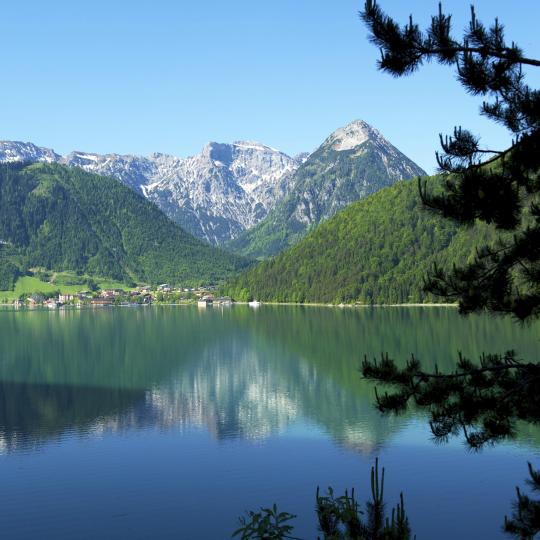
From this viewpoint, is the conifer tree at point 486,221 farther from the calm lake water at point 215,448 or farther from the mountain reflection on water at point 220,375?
the mountain reflection on water at point 220,375

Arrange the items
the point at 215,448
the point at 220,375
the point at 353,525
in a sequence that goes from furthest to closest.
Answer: the point at 220,375 < the point at 215,448 < the point at 353,525

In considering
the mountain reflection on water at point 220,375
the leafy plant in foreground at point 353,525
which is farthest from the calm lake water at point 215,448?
the leafy plant in foreground at point 353,525

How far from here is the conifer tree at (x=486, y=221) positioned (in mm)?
14352

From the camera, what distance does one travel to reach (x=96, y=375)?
329 ft

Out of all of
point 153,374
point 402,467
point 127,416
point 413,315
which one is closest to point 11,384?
point 153,374

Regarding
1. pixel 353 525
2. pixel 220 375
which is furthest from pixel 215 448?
pixel 353 525

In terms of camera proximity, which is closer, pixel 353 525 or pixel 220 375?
pixel 353 525

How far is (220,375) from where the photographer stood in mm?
98188

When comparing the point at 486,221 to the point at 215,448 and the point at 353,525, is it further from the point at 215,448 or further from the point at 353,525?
the point at 215,448

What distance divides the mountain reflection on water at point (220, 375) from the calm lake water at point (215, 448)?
1.21 ft

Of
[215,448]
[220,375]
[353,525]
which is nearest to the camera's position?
[353,525]

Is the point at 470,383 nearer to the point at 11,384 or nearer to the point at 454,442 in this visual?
the point at 454,442

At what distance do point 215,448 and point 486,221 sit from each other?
4548 cm

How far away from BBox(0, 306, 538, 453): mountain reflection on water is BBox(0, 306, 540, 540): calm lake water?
37 cm
